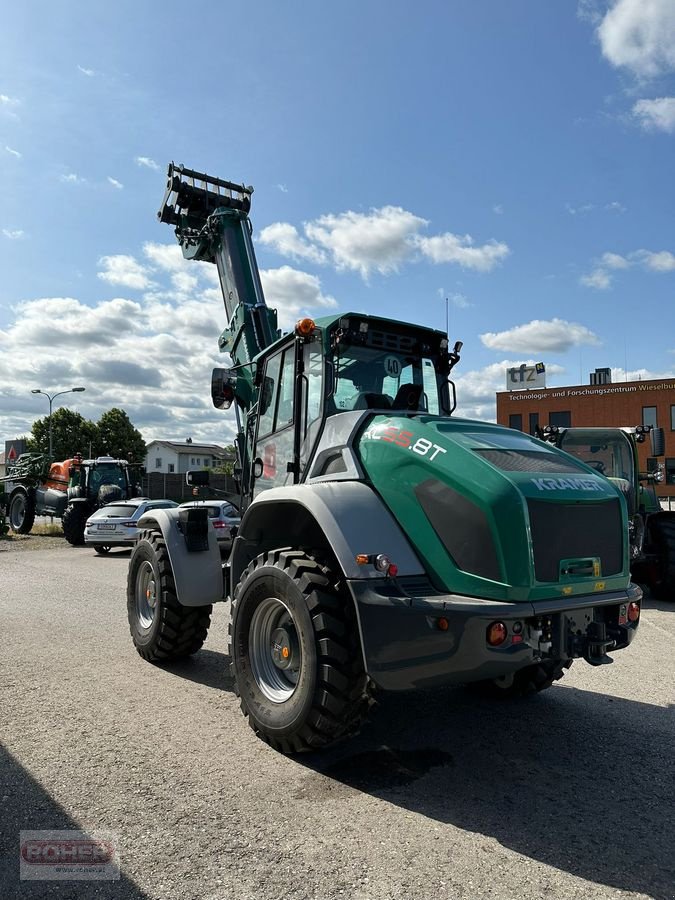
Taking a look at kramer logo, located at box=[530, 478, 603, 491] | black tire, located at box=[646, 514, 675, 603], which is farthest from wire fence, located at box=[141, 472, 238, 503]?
kramer logo, located at box=[530, 478, 603, 491]

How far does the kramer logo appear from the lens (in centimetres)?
356

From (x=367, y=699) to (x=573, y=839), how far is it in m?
1.23

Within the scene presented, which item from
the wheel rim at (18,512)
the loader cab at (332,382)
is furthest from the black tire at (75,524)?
the loader cab at (332,382)

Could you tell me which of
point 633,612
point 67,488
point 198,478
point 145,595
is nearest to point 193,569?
point 198,478

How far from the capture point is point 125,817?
3230 millimetres

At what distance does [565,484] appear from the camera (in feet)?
12.1

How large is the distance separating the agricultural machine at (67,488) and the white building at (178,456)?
205 ft

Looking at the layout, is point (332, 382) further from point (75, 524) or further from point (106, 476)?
point (106, 476)

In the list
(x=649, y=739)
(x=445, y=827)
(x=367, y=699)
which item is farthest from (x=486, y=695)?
(x=445, y=827)

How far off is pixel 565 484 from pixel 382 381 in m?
1.72

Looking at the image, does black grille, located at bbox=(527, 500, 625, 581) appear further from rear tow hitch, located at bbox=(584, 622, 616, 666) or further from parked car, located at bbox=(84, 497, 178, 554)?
parked car, located at bbox=(84, 497, 178, 554)

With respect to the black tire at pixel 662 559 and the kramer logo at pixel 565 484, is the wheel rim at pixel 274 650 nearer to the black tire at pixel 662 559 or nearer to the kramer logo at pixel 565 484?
the kramer logo at pixel 565 484

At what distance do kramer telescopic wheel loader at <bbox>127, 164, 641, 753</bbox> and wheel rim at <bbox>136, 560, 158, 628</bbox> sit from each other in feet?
2.94

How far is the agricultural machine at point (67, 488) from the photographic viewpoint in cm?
2034
